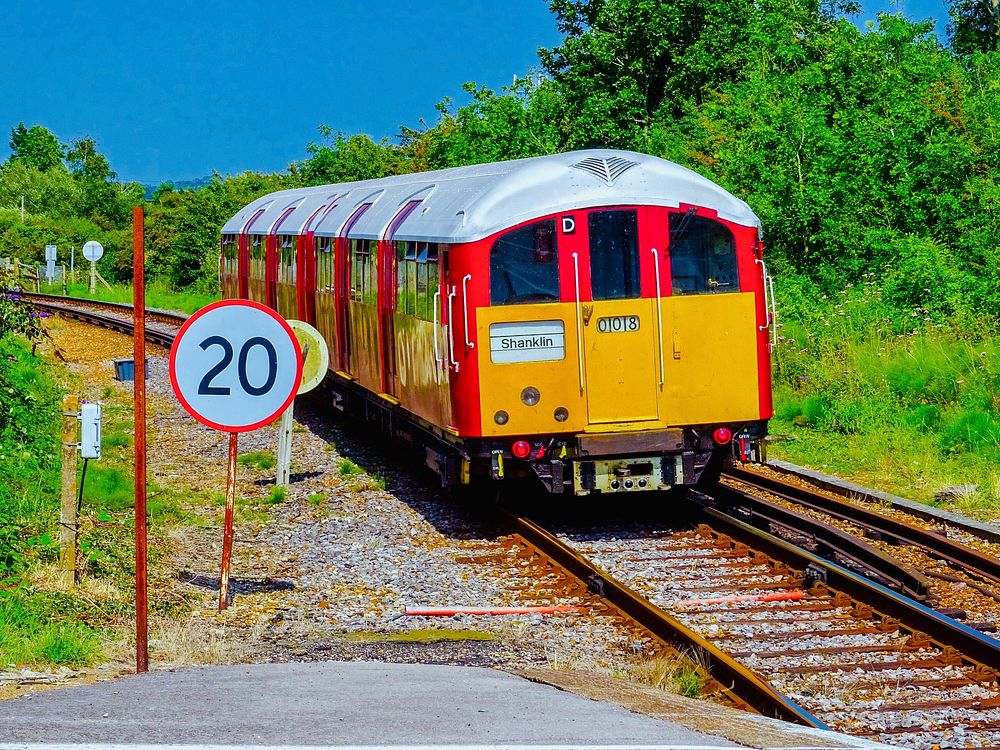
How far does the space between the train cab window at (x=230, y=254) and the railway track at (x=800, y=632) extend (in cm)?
1654

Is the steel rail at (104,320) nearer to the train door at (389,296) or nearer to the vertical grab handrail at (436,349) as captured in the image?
the train door at (389,296)

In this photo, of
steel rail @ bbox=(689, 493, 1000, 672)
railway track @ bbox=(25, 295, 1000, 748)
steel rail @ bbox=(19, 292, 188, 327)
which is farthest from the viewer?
steel rail @ bbox=(19, 292, 188, 327)

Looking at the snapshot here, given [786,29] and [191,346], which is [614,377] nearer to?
[191,346]

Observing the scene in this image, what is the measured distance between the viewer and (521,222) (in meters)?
11.8

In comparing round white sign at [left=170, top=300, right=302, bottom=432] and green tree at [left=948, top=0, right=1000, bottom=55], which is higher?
green tree at [left=948, top=0, right=1000, bottom=55]

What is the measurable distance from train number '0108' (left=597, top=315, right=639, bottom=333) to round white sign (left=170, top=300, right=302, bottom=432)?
3447mm

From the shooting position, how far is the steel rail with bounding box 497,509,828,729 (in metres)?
7.01

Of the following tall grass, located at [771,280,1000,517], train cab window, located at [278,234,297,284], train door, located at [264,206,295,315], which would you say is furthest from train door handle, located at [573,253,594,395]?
train door, located at [264,206,295,315]

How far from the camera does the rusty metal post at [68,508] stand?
32.0 ft

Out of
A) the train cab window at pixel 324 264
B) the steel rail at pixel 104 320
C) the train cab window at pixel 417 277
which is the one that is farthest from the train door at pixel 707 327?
the steel rail at pixel 104 320

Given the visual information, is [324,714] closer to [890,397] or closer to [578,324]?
[578,324]

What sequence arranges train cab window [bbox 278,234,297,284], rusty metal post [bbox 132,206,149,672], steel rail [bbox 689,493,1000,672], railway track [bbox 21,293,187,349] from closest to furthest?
1. rusty metal post [bbox 132,206,149,672]
2. steel rail [bbox 689,493,1000,672]
3. train cab window [bbox 278,234,297,284]
4. railway track [bbox 21,293,187,349]

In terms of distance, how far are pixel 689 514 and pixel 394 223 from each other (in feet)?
14.4

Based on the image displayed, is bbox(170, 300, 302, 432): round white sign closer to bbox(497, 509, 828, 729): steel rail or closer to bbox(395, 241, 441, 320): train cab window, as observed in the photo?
bbox(497, 509, 828, 729): steel rail
